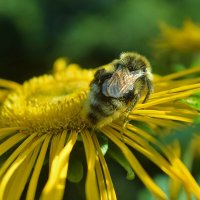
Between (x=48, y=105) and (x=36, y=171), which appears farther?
(x=48, y=105)

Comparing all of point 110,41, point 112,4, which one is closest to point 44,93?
point 110,41

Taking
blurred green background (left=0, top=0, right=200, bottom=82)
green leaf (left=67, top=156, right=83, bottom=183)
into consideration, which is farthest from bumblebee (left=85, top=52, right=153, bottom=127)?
blurred green background (left=0, top=0, right=200, bottom=82)

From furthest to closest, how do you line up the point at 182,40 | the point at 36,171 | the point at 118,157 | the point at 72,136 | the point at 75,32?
the point at 75,32
the point at 182,40
the point at 72,136
the point at 118,157
the point at 36,171

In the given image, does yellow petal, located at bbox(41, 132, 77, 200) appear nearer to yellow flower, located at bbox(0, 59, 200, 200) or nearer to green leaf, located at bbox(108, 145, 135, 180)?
yellow flower, located at bbox(0, 59, 200, 200)

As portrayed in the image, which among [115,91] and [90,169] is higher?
[115,91]

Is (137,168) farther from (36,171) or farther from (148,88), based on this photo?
(148,88)

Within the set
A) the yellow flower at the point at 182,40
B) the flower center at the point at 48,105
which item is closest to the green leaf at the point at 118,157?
the flower center at the point at 48,105

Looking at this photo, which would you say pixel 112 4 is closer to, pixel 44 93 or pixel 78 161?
pixel 44 93

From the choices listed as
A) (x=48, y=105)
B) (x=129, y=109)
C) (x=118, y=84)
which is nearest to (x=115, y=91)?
(x=118, y=84)
